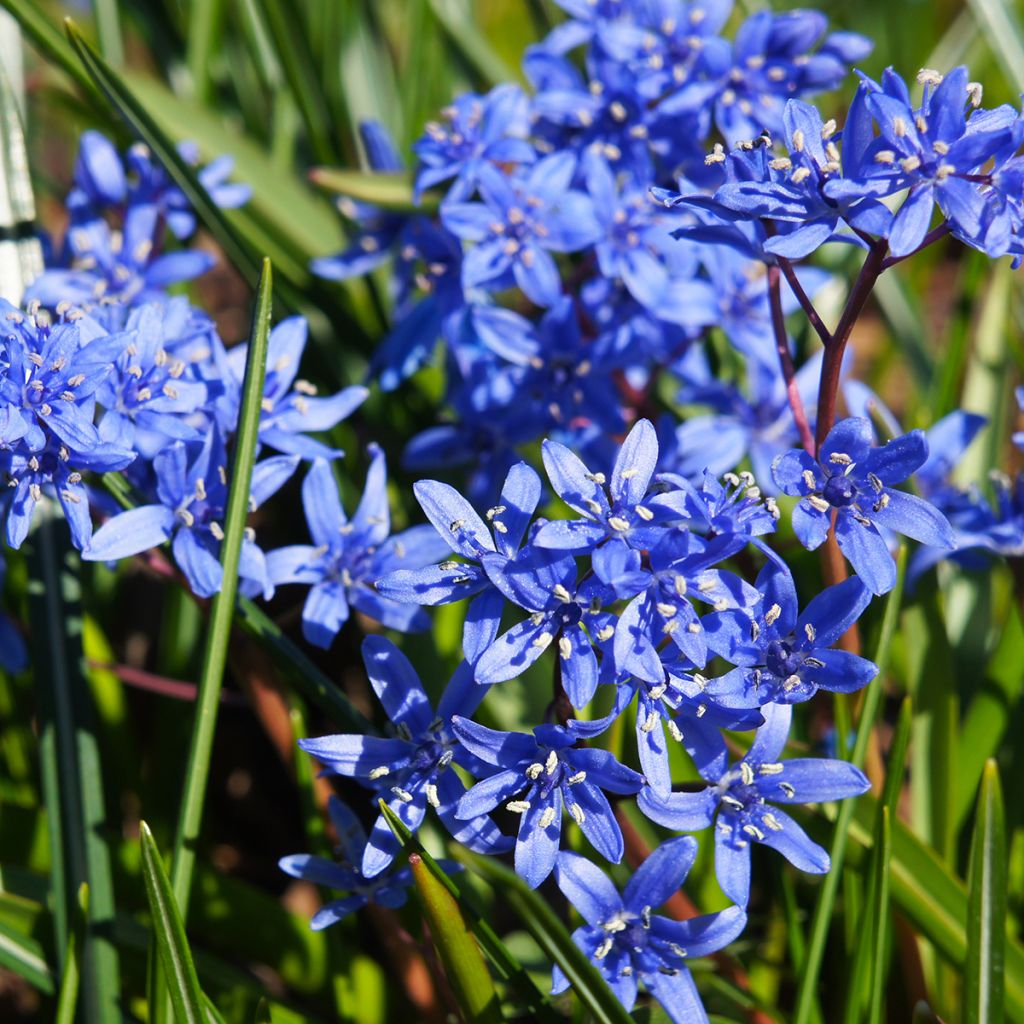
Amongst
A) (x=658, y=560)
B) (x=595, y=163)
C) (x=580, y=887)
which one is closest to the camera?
(x=658, y=560)

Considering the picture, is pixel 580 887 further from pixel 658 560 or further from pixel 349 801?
pixel 349 801

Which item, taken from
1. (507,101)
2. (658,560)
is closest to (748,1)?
(507,101)

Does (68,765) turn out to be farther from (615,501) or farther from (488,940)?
(615,501)

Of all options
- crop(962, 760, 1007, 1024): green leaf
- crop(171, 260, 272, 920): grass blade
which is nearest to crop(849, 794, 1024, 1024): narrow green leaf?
crop(962, 760, 1007, 1024): green leaf

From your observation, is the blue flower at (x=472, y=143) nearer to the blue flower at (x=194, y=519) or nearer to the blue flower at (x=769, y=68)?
the blue flower at (x=769, y=68)

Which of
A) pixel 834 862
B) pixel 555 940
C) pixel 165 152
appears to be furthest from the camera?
pixel 165 152

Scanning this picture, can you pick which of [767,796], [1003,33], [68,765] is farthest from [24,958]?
[1003,33]

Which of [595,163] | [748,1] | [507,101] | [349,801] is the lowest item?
[349,801]
